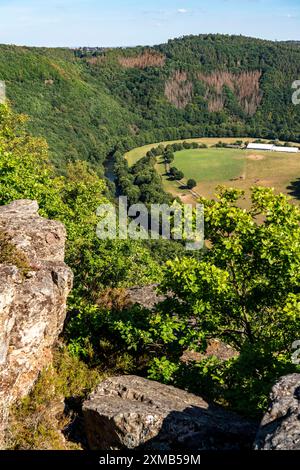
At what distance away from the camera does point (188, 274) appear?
54.7 ft

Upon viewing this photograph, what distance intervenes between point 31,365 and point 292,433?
29.3 feet

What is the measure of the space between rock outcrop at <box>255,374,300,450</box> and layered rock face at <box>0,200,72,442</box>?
7.77 meters

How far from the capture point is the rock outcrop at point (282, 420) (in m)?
10.2

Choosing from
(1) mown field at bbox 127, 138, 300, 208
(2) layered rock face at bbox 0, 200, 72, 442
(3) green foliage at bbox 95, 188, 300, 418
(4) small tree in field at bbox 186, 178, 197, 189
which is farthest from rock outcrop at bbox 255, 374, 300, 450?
(4) small tree in field at bbox 186, 178, 197, 189

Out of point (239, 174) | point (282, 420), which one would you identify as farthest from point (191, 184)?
point (282, 420)

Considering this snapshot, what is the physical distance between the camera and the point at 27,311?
15070 mm

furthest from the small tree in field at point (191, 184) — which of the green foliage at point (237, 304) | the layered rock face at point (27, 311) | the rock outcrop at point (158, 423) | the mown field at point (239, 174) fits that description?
the rock outcrop at point (158, 423)

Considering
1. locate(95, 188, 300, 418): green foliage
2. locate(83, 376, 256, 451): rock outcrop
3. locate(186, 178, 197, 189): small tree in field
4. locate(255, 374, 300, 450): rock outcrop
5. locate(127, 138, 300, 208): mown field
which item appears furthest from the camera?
locate(186, 178, 197, 189): small tree in field

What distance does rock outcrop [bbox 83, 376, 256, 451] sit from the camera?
13.4 m

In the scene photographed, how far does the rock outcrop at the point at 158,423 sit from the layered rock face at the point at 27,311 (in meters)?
2.38

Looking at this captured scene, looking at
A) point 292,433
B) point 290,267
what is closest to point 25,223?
point 290,267

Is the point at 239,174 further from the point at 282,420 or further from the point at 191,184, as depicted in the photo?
the point at 282,420

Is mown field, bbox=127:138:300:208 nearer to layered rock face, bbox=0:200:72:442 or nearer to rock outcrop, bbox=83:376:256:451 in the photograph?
layered rock face, bbox=0:200:72:442
